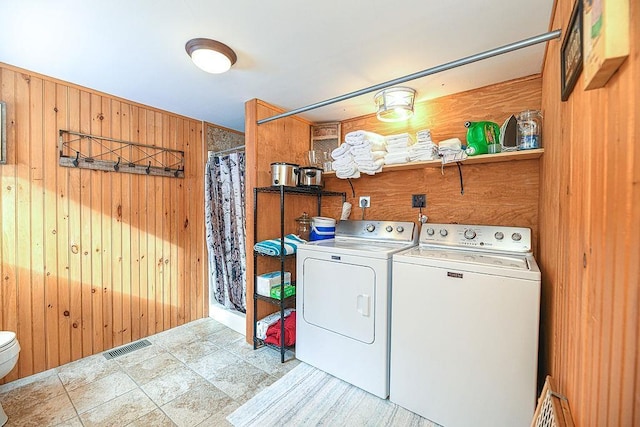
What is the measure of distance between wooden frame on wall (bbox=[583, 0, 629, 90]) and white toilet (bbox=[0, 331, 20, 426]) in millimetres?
2960

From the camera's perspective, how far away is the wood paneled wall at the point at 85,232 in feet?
6.38

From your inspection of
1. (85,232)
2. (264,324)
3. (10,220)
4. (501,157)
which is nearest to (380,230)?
(501,157)

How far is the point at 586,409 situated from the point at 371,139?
194 cm

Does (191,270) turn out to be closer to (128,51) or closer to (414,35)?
(128,51)

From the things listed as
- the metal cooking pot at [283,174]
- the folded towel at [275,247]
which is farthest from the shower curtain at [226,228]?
the metal cooking pot at [283,174]

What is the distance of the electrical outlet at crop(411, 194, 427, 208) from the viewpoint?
2.34m

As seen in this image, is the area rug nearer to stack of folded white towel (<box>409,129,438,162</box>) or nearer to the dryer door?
the dryer door

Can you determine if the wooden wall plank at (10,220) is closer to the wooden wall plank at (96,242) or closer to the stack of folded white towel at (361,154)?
the wooden wall plank at (96,242)

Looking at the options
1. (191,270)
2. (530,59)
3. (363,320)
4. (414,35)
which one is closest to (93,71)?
(191,270)

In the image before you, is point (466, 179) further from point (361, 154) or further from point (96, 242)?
point (96, 242)

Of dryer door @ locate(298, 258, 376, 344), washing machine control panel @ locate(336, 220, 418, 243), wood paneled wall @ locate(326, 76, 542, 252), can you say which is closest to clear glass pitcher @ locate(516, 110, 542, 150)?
wood paneled wall @ locate(326, 76, 542, 252)

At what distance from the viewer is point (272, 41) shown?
62.7 inches

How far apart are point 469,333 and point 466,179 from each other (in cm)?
121

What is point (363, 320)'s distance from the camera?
1845 mm
